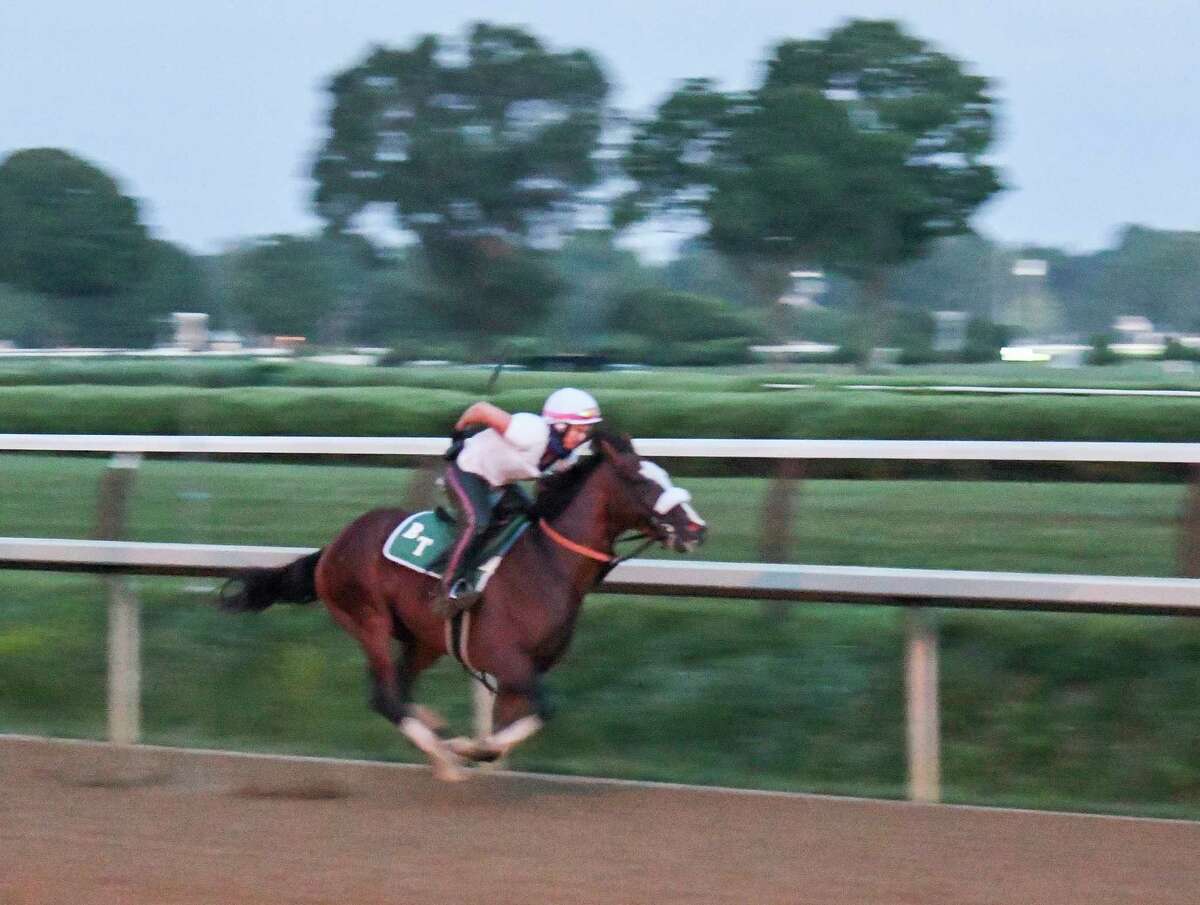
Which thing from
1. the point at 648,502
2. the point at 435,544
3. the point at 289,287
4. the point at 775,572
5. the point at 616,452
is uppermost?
the point at 289,287

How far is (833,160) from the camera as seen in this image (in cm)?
1105

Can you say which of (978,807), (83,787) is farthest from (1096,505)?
(83,787)

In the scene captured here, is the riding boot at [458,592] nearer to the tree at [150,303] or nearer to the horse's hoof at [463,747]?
the horse's hoof at [463,747]

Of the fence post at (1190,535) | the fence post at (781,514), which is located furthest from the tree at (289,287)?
the fence post at (1190,535)

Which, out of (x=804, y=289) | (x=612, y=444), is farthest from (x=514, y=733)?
(x=804, y=289)

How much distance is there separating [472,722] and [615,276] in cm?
577

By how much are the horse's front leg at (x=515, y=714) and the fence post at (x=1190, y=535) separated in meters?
2.24

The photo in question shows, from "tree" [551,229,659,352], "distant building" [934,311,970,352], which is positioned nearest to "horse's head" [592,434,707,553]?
"distant building" [934,311,970,352]

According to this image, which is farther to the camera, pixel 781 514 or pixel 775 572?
pixel 781 514

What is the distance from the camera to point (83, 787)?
585 centimetres

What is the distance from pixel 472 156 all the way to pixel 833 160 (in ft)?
7.46

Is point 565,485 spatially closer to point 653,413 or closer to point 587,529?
point 587,529

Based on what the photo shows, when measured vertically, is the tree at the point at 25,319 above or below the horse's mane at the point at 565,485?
above

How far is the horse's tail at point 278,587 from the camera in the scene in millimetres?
6062
